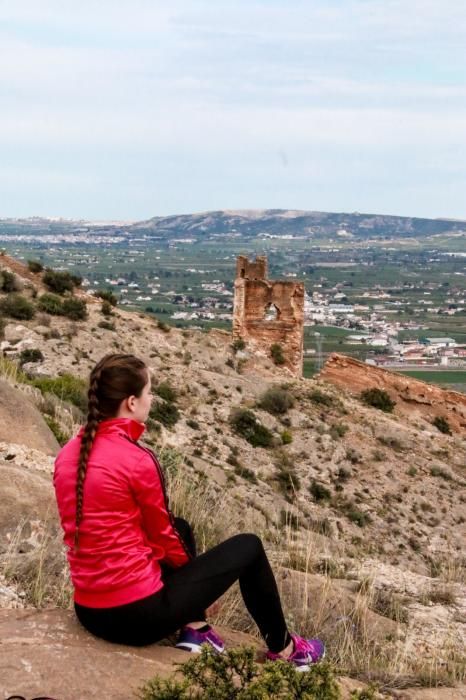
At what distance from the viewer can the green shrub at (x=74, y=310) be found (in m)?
19.6

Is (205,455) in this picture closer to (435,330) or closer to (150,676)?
(150,676)

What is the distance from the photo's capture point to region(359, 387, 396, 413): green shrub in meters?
25.3

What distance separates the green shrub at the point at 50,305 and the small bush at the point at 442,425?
43.3 ft

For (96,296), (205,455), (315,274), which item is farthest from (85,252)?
(205,455)

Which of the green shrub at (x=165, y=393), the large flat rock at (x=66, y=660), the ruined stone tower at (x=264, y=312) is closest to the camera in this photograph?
the large flat rock at (x=66, y=660)

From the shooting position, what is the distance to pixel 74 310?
1975cm

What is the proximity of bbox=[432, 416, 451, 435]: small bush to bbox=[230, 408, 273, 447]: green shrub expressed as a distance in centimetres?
1100

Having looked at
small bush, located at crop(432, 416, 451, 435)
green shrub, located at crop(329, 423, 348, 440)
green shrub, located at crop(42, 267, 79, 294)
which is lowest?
small bush, located at crop(432, 416, 451, 435)

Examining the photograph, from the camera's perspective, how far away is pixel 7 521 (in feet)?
16.4

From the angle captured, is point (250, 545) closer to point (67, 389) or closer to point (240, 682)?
point (240, 682)

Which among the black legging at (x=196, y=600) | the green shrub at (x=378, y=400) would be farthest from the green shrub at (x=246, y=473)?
the green shrub at (x=378, y=400)

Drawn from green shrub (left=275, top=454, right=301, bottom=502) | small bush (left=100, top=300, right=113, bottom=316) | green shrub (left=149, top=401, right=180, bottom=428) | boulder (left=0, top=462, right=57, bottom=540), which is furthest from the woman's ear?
small bush (left=100, top=300, right=113, bottom=316)

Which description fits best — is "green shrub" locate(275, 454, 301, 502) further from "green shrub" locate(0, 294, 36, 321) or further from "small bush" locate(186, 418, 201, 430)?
"green shrub" locate(0, 294, 36, 321)

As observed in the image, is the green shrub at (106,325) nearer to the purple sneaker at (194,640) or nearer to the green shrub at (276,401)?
the green shrub at (276,401)
